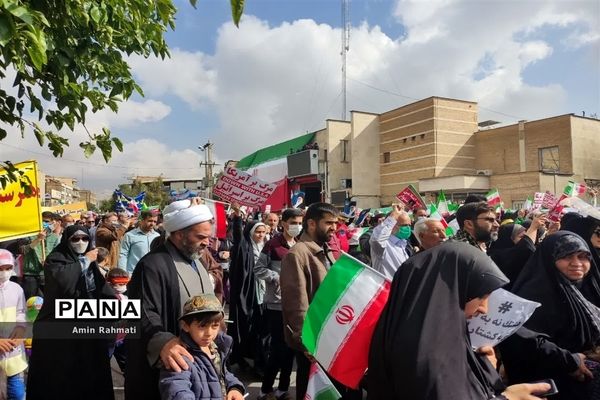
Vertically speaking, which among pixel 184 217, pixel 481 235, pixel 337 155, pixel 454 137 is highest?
pixel 454 137

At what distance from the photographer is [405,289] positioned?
2.02 meters

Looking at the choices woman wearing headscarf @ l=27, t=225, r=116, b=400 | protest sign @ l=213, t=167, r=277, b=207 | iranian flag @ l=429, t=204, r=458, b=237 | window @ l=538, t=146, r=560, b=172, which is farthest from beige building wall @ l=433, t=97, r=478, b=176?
woman wearing headscarf @ l=27, t=225, r=116, b=400

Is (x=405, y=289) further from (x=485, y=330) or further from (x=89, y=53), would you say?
(x=89, y=53)

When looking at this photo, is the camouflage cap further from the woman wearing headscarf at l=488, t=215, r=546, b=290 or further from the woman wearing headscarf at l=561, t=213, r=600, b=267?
the woman wearing headscarf at l=561, t=213, r=600, b=267

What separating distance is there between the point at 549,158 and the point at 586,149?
253 cm

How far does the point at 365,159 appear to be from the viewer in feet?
149

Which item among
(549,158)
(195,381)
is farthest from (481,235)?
(549,158)

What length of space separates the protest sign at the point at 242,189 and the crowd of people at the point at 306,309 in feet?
8.53

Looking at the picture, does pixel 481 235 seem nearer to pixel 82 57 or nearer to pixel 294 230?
pixel 294 230

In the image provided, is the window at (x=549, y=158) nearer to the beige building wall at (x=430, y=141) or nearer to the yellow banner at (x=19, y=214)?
the beige building wall at (x=430, y=141)

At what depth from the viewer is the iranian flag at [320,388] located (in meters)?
2.70

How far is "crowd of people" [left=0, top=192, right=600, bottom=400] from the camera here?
1938 millimetres

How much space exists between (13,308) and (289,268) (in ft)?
A: 8.12

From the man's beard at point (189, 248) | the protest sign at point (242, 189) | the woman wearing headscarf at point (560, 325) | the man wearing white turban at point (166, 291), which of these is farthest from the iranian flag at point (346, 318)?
the protest sign at point (242, 189)
